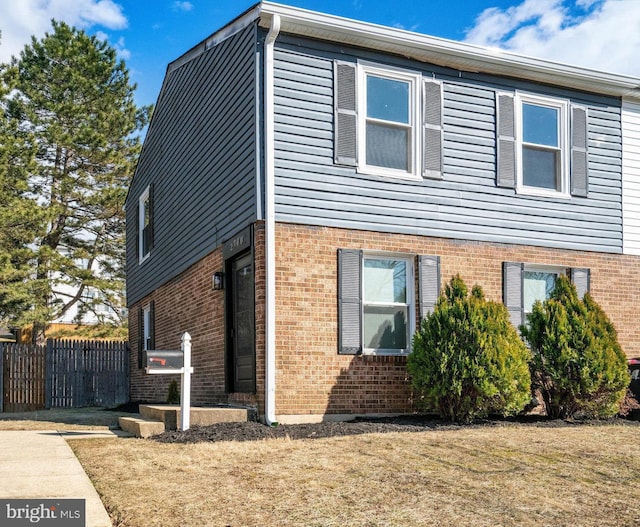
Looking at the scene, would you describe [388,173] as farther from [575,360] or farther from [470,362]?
[575,360]

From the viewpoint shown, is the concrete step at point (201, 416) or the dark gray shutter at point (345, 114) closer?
the concrete step at point (201, 416)

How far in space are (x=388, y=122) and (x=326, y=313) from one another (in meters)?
→ 2.94

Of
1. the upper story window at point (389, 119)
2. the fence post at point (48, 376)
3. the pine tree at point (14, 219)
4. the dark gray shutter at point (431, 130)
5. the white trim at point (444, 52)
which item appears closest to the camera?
the white trim at point (444, 52)

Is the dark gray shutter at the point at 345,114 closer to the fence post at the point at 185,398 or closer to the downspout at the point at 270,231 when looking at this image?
the downspout at the point at 270,231

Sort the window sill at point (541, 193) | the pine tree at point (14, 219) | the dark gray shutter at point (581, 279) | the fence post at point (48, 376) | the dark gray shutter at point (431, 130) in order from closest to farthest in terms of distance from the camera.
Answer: the dark gray shutter at point (431, 130) → the window sill at point (541, 193) → the dark gray shutter at point (581, 279) → the fence post at point (48, 376) → the pine tree at point (14, 219)

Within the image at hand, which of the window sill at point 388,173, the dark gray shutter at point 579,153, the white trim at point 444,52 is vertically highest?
the white trim at point 444,52

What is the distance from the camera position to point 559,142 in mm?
12180

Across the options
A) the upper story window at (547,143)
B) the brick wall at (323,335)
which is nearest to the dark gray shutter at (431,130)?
the brick wall at (323,335)

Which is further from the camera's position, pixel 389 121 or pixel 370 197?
pixel 389 121

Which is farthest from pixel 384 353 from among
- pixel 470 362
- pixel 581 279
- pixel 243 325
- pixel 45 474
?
pixel 45 474

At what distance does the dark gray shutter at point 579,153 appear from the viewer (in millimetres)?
12164

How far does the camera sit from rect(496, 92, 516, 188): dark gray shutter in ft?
38.2

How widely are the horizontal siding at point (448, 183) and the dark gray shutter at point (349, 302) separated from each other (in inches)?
19.4

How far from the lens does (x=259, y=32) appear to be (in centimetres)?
1024
